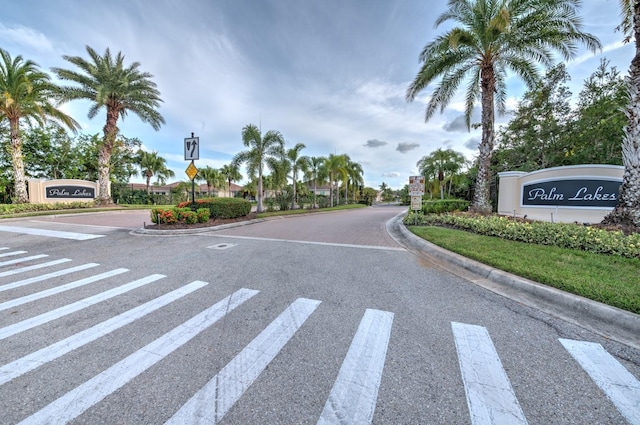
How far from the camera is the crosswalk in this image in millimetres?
1906

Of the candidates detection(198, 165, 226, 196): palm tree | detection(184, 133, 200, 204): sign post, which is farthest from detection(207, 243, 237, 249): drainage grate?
detection(198, 165, 226, 196): palm tree

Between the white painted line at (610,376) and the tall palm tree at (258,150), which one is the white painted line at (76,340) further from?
the tall palm tree at (258,150)

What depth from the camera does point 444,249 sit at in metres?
6.71

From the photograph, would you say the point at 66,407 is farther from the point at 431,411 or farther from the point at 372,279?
the point at 372,279

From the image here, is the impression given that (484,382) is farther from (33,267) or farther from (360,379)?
(33,267)

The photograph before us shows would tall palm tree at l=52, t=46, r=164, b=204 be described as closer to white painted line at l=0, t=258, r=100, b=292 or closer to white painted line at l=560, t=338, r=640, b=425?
white painted line at l=0, t=258, r=100, b=292

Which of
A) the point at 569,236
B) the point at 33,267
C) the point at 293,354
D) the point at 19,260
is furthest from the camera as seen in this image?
the point at 569,236

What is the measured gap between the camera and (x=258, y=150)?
64.6 ft

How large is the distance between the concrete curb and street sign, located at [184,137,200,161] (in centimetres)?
1153

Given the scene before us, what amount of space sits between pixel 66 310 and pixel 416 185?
10.7 metres

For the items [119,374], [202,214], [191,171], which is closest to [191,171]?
[191,171]

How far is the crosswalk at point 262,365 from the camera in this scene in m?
1.91

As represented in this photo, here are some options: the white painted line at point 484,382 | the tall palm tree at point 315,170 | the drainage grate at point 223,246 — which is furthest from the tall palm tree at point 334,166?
the white painted line at point 484,382

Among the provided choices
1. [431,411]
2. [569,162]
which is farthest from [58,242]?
[569,162]
